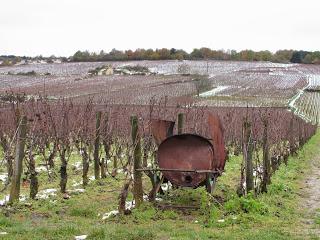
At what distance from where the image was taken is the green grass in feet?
23.2

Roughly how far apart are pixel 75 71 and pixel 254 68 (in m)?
28.8

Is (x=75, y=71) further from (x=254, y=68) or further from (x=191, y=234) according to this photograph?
(x=191, y=234)

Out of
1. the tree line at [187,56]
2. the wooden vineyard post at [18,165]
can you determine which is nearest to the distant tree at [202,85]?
the tree line at [187,56]

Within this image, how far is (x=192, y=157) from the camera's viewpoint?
933cm

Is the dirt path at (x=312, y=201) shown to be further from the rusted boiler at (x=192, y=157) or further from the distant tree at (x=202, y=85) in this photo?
the distant tree at (x=202, y=85)

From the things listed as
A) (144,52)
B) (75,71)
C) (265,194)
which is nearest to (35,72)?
(75,71)

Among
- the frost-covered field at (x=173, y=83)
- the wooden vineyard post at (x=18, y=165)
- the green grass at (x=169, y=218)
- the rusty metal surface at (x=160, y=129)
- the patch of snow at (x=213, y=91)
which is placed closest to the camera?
the green grass at (x=169, y=218)

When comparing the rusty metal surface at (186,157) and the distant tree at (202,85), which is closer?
the rusty metal surface at (186,157)

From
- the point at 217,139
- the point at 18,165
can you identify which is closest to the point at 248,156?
the point at 217,139

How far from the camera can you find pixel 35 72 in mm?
74750

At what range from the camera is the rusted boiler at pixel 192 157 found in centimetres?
921

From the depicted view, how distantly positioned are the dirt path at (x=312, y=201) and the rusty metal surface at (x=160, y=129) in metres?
3.09

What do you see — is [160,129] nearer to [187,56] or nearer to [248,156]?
[248,156]

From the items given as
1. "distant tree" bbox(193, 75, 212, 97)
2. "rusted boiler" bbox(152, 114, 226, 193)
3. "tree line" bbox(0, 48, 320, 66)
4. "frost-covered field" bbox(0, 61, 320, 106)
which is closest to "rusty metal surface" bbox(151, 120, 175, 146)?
"rusted boiler" bbox(152, 114, 226, 193)
